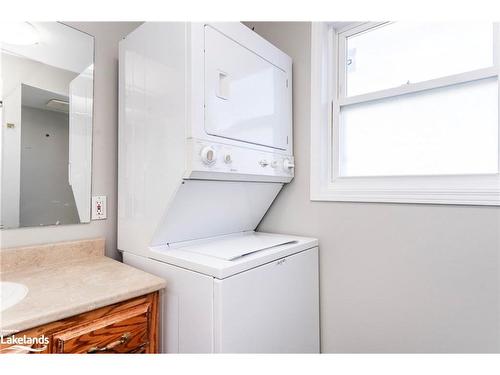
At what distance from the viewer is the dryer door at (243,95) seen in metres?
1.45

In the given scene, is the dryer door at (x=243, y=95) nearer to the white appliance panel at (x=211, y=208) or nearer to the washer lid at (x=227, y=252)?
the white appliance panel at (x=211, y=208)

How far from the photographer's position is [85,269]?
1.50 m

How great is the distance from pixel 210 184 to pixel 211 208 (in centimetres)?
20

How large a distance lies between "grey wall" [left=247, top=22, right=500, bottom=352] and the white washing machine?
0.25m

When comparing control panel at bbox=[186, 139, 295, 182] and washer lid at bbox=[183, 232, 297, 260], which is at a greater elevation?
control panel at bbox=[186, 139, 295, 182]

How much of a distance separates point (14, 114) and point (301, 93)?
1.75 metres

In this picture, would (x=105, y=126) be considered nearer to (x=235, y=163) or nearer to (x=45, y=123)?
(x=45, y=123)

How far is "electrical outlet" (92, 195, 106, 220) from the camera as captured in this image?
5.80 feet

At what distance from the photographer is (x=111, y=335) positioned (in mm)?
1161

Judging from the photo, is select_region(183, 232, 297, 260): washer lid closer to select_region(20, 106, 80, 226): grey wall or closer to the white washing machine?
the white washing machine

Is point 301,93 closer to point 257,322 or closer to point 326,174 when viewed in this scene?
point 326,174

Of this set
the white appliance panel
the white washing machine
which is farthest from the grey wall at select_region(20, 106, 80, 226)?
the white appliance panel

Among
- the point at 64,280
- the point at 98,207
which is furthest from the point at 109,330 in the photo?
the point at 98,207
